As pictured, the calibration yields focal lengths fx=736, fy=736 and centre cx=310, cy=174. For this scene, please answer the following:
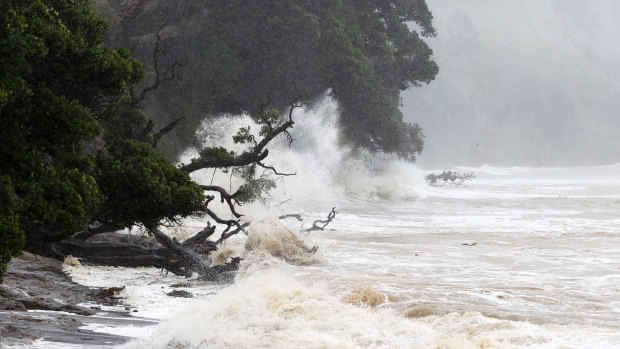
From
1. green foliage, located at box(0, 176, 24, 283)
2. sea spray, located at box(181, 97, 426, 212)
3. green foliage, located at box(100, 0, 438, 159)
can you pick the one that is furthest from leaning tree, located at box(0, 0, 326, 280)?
green foliage, located at box(100, 0, 438, 159)

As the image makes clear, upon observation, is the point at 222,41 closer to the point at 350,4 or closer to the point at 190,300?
the point at 350,4

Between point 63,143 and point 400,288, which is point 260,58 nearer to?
point 400,288

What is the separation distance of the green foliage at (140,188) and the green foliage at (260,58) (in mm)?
24226

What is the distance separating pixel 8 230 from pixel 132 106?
9536mm

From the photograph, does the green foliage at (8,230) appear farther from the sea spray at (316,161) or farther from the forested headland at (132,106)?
the sea spray at (316,161)

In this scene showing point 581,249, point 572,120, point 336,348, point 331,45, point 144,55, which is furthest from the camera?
point 572,120

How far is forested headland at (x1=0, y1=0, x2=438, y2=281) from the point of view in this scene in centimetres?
780

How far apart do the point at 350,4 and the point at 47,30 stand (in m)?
38.2

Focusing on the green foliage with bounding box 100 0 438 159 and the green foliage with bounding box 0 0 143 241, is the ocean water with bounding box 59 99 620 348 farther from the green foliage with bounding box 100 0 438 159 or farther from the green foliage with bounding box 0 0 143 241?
the green foliage with bounding box 100 0 438 159

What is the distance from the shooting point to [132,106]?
53.2ft

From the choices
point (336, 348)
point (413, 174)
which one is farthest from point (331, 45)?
point (336, 348)

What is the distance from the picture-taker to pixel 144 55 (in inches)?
1384

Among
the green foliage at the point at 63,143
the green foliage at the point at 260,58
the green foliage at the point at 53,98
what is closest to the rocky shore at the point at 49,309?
the green foliage at the point at 63,143

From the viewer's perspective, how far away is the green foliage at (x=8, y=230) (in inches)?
273
